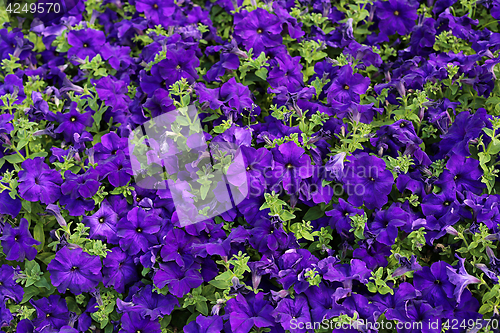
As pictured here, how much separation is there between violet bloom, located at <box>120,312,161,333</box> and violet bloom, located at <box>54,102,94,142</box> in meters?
1.33

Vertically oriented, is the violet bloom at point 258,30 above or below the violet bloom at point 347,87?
above

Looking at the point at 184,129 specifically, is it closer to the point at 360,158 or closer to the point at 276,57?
the point at 276,57

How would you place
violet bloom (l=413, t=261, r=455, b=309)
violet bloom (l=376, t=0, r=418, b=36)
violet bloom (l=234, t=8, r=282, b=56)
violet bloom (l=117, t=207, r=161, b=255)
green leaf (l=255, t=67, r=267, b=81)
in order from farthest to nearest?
violet bloom (l=376, t=0, r=418, b=36), violet bloom (l=234, t=8, r=282, b=56), green leaf (l=255, t=67, r=267, b=81), violet bloom (l=117, t=207, r=161, b=255), violet bloom (l=413, t=261, r=455, b=309)

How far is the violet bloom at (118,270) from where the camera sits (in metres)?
2.56

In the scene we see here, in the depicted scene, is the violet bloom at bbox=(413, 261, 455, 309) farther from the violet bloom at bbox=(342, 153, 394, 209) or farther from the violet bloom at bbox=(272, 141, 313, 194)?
the violet bloom at bbox=(272, 141, 313, 194)

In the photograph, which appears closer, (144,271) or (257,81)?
(144,271)

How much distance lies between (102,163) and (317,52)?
175 cm

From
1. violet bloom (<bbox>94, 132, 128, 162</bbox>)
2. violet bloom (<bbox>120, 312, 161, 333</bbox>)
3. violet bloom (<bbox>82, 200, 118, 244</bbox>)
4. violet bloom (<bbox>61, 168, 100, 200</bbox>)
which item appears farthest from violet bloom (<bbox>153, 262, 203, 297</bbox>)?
violet bloom (<bbox>94, 132, 128, 162</bbox>)

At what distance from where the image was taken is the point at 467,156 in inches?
102

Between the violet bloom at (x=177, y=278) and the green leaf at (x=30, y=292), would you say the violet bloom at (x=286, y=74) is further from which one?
the green leaf at (x=30, y=292)

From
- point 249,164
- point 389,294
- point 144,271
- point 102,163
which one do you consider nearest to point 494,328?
point 389,294

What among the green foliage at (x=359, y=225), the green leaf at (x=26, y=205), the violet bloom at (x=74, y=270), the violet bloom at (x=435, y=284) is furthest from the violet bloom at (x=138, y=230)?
the violet bloom at (x=435, y=284)

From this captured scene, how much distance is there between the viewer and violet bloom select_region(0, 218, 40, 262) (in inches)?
104

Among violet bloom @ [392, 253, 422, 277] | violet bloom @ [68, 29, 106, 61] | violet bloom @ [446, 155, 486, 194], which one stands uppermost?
violet bloom @ [68, 29, 106, 61]
